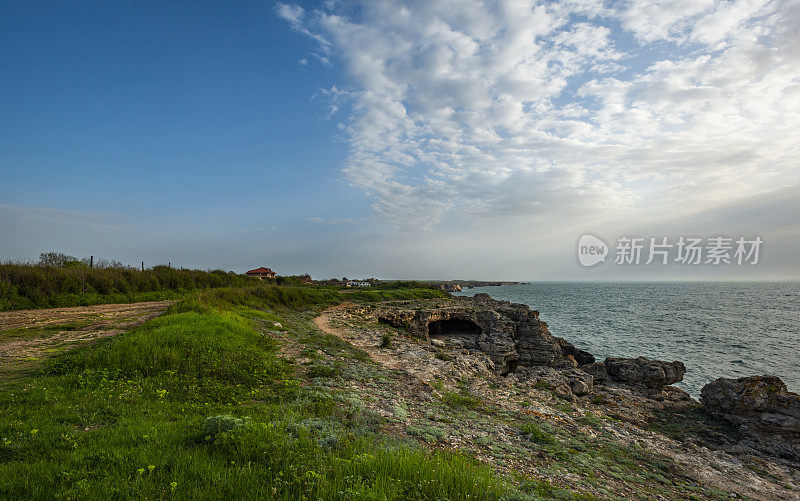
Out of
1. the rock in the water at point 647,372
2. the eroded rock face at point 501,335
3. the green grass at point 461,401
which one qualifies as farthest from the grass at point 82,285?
the rock in the water at point 647,372

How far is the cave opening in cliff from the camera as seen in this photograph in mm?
42688

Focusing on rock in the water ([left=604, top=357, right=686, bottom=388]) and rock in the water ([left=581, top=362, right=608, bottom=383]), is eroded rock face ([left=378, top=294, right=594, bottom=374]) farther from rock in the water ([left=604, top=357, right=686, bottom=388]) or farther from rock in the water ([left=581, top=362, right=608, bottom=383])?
rock in the water ([left=604, top=357, right=686, bottom=388])

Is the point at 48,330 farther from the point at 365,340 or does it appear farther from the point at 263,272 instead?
the point at 263,272

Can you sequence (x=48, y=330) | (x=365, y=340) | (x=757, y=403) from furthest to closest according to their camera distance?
(x=365, y=340)
(x=48, y=330)
(x=757, y=403)

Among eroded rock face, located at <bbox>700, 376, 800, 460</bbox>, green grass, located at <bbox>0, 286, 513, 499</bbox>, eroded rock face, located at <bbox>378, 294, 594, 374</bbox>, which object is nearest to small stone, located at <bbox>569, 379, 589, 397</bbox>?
eroded rock face, located at <bbox>700, 376, 800, 460</bbox>

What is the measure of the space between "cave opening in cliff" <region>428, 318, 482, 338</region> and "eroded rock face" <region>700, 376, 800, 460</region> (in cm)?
2604

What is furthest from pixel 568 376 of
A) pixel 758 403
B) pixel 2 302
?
pixel 2 302

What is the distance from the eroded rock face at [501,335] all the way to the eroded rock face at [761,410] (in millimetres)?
11171

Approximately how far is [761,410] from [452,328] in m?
33.0

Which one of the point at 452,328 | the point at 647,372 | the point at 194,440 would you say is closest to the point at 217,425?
the point at 194,440

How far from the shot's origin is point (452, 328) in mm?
46531

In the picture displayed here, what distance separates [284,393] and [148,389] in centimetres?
369

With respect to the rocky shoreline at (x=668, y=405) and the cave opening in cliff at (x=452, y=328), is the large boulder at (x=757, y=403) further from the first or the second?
the cave opening in cliff at (x=452, y=328)

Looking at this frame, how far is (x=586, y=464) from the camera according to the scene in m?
8.14
